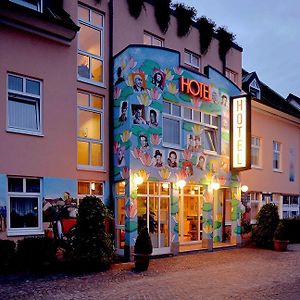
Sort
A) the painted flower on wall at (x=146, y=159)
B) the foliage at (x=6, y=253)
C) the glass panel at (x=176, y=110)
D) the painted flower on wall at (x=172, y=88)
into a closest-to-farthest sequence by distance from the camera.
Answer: the foliage at (x=6, y=253)
the painted flower on wall at (x=146, y=159)
the painted flower on wall at (x=172, y=88)
the glass panel at (x=176, y=110)

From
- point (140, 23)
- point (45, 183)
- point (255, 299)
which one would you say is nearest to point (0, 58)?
point (45, 183)

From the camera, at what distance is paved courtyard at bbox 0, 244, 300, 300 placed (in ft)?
32.3

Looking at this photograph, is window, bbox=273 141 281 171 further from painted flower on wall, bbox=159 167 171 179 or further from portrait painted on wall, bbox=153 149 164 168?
portrait painted on wall, bbox=153 149 164 168

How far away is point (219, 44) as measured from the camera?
71.9 ft

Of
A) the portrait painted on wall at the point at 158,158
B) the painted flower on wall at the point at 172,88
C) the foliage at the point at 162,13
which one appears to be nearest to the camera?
the portrait painted on wall at the point at 158,158

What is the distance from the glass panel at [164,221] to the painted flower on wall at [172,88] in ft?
13.2

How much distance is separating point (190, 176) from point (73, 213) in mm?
4982

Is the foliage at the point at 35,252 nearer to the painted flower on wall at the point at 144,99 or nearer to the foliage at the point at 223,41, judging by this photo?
the painted flower on wall at the point at 144,99

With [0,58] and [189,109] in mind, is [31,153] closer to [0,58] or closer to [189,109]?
[0,58]

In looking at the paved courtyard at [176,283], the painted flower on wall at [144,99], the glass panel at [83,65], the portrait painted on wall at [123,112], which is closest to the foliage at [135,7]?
the glass panel at [83,65]

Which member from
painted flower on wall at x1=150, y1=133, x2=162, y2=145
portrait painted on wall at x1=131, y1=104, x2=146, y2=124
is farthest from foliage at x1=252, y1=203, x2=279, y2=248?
portrait painted on wall at x1=131, y1=104, x2=146, y2=124

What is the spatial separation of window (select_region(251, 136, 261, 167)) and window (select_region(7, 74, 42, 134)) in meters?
13.0

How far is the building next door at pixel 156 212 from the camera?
650 inches

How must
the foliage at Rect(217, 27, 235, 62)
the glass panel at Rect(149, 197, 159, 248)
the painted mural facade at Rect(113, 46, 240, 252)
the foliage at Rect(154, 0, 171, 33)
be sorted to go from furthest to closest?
the foliage at Rect(217, 27, 235, 62)
the foliage at Rect(154, 0, 171, 33)
the glass panel at Rect(149, 197, 159, 248)
the painted mural facade at Rect(113, 46, 240, 252)
